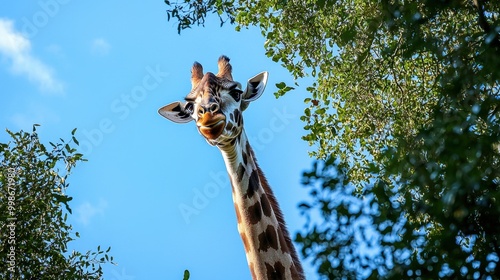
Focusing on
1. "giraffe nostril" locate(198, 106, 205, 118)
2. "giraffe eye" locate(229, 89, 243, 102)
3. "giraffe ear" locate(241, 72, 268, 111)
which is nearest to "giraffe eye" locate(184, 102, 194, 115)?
"giraffe nostril" locate(198, 106, 205, 118)

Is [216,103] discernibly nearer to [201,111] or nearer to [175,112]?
[201,111]

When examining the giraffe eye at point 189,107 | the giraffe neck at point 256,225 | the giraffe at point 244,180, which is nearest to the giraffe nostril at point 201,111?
the giraffe at point 244,180

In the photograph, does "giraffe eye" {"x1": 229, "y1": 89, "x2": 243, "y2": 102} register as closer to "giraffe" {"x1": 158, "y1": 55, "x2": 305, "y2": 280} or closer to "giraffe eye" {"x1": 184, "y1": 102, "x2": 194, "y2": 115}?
"giraffe" {"x1": 158, "y1": 55, "x2": 305, "y2": 280}

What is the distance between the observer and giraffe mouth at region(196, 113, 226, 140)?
33.3ft

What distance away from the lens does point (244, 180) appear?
1057cm

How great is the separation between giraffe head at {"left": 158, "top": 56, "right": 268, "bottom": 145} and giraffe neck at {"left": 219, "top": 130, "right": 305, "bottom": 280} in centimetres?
28

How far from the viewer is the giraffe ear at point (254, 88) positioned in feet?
37.2

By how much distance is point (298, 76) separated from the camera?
58.1ft

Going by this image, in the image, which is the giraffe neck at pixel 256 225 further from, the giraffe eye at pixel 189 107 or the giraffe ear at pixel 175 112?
the giraffe ear at pixel 175 112

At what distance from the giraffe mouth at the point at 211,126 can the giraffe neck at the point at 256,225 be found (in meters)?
0.38

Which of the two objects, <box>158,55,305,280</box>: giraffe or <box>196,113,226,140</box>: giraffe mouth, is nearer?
<box>196,113,226,140</box>: giraffe mouth

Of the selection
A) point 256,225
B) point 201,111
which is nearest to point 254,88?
point 201,111

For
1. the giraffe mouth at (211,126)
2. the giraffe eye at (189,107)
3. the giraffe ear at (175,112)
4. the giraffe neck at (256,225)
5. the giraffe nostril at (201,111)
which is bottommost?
the giraffe neck at (256,225)

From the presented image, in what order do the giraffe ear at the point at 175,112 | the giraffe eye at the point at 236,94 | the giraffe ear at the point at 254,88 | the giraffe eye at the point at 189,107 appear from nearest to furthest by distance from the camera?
the giraffe eye at the point at 189,107 → the giraffe eye at the point at 236,94 → the giraffe ear at the point at 175,112 → the giraffe ear at the point at 254,88
